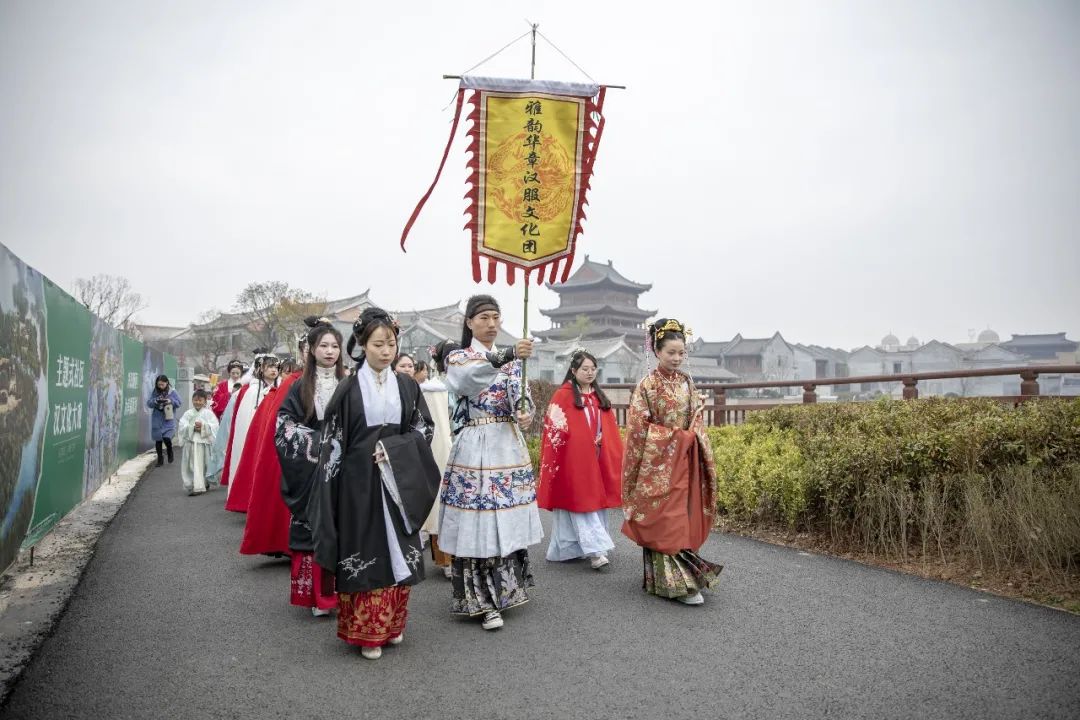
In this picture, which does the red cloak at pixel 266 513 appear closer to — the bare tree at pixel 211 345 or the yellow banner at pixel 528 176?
the yellow banner at pixel 528 176

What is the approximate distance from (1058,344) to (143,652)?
5332cm

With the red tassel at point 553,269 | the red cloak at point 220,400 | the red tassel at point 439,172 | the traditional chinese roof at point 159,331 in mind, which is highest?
the traditional chinese roof at point 159,331

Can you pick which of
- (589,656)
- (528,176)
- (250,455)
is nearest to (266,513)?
(250,455)

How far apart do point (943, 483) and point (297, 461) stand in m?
4.73

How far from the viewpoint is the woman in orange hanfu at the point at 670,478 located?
14.2 ft

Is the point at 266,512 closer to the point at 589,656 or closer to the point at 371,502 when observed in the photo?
the point at 371,502

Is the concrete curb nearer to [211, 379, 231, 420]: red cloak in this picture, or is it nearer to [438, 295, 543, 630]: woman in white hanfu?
[438, 295, 543, 630]: woman in white hanfu

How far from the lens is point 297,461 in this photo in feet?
13.7

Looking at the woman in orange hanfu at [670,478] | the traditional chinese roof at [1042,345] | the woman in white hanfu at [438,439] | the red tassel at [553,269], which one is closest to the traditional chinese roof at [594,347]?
the traditional chinese roof at [1042,345]

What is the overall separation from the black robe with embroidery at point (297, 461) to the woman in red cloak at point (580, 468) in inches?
72.4

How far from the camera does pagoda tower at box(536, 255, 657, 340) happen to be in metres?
47.5

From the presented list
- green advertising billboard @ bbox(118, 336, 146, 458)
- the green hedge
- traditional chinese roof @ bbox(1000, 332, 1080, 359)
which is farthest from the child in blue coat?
traditional chinese roof @ bbox(1000, 332, 1080, 359)

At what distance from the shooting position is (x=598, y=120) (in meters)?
4.30

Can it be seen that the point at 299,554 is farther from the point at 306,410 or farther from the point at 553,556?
the point at 553,556
